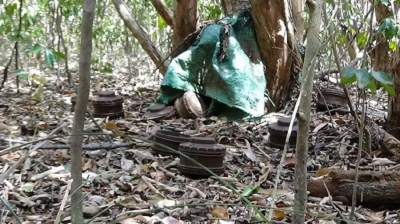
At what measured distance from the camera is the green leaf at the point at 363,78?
1645 mm

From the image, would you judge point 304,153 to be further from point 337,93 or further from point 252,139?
point 337,93

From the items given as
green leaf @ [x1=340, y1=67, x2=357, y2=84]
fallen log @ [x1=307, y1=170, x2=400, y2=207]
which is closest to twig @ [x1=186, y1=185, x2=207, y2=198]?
fallen log @ [x1=307, y1=170, x2=400, y2=207]

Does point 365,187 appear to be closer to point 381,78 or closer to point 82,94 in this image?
point 381,78

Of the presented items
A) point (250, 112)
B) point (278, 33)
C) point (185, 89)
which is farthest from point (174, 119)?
point (278, 33)

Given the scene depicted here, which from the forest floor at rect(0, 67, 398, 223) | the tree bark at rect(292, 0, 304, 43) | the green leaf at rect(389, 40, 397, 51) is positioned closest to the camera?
the forest floor at rect(0, 67, 398, 223)

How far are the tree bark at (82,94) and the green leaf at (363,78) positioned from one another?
2.69 feet

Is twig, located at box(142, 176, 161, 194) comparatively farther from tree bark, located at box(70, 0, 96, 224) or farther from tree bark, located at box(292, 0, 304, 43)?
tree bark, located at box(292, 0, 304, 43)

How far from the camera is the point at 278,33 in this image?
384 centimetres

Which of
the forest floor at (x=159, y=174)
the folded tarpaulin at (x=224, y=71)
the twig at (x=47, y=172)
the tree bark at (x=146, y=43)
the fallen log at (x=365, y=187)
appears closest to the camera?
the forest floor at (x=159, y=174)

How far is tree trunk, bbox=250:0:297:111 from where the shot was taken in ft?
12.5

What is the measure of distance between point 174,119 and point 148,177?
1361 mm

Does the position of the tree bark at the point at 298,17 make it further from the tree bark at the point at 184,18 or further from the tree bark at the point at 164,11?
the tree bark at the point at 164,11

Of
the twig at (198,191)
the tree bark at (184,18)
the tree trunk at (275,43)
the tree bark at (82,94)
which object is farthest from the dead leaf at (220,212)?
the tree bark at (184,18)

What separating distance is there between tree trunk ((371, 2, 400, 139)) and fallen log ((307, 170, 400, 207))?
3.31ft
